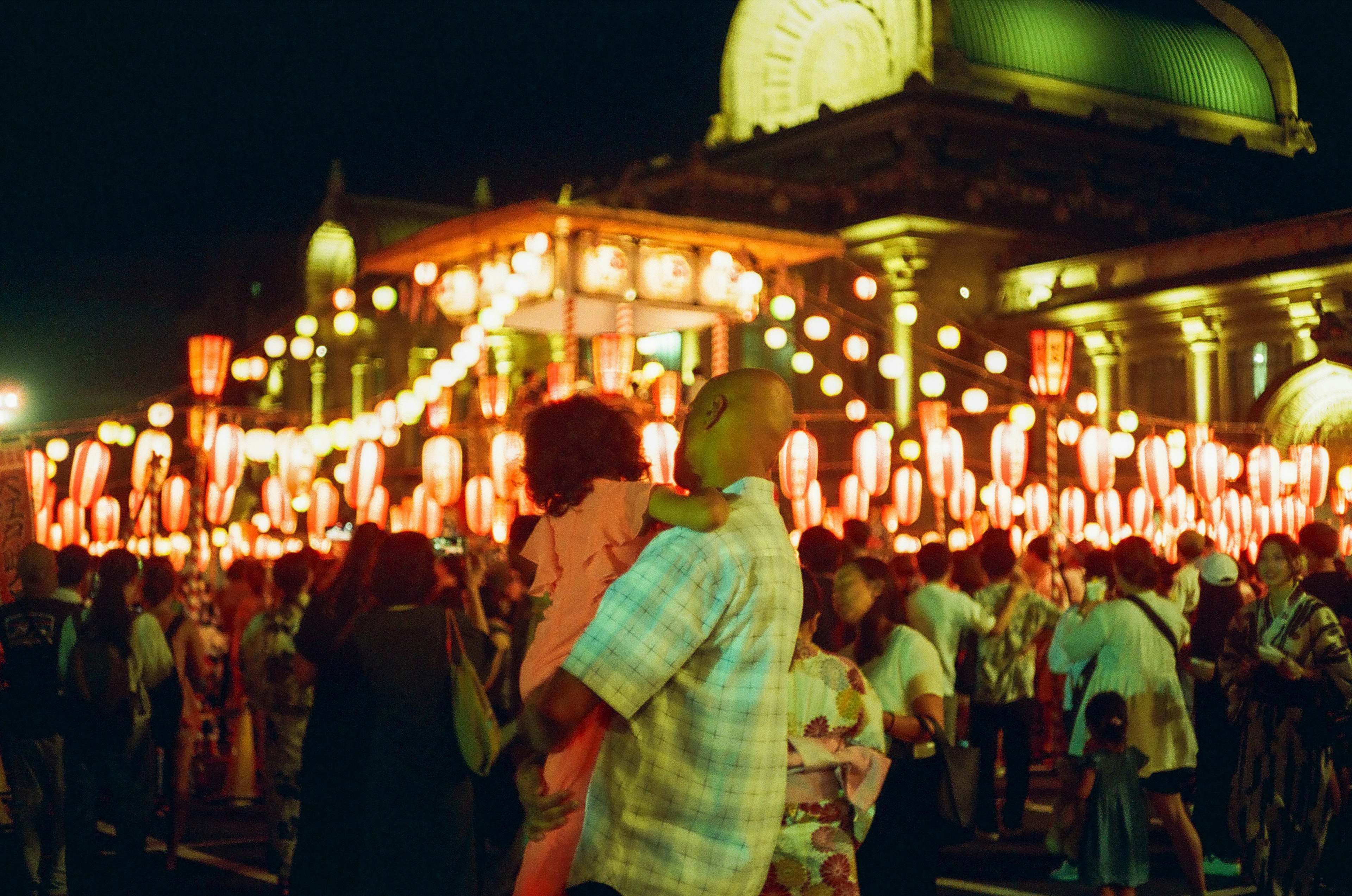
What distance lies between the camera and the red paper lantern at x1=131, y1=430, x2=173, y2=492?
23.7 metres

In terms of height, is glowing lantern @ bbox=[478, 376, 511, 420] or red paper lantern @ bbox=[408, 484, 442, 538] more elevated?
glowing lantern @ bbox=[478, 376, 511, 420]

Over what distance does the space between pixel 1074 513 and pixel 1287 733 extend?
17.3 meters

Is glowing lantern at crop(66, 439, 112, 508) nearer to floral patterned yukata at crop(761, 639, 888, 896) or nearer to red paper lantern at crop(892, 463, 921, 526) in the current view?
red paper lantern at crop(892, 463, 921, 526)

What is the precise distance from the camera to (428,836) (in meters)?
5.45

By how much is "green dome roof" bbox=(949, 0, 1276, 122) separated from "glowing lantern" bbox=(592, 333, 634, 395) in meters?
18.0

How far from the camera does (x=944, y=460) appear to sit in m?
21.5

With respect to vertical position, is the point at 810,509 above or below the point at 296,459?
below

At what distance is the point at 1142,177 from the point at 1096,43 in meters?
3.28

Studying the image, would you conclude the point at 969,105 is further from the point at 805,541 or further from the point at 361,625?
the point at 361,625

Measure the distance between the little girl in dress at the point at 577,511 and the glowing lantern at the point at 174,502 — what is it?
21.6m

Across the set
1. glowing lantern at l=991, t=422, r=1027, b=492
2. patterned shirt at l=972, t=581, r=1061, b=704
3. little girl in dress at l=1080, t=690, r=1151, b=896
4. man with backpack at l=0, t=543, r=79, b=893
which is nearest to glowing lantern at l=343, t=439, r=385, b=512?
glowing lantern at l=991, t=422, r=1027, b=492

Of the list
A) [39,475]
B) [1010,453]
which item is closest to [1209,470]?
[1010,453]

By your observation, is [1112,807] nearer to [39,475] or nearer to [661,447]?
[661,447]

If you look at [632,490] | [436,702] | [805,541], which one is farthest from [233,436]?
[632,490]
